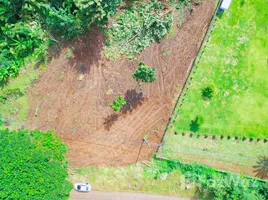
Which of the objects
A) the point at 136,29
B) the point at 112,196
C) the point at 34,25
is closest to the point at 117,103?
the point at 136,29

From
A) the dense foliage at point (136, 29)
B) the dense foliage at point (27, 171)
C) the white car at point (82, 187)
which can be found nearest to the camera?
the dense foliage at point (27, 171)

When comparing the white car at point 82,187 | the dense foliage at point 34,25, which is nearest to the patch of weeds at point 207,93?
the dense foliage at point 34,25

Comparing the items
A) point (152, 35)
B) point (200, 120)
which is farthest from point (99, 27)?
point (200, 120)

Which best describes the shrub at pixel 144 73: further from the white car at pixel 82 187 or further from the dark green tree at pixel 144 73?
the white car at pixel 82 187

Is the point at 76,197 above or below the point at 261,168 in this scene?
below

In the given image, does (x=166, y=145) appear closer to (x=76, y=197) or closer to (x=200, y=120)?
(x=200, y=120)

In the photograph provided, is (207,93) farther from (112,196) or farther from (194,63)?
(112,196)

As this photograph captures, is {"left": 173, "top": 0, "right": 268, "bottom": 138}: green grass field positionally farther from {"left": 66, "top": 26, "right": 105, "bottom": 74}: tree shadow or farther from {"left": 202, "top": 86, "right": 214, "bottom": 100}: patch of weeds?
{"left": 66, "top": 26, "right": 105, "bottom": 74}: tree shadow
